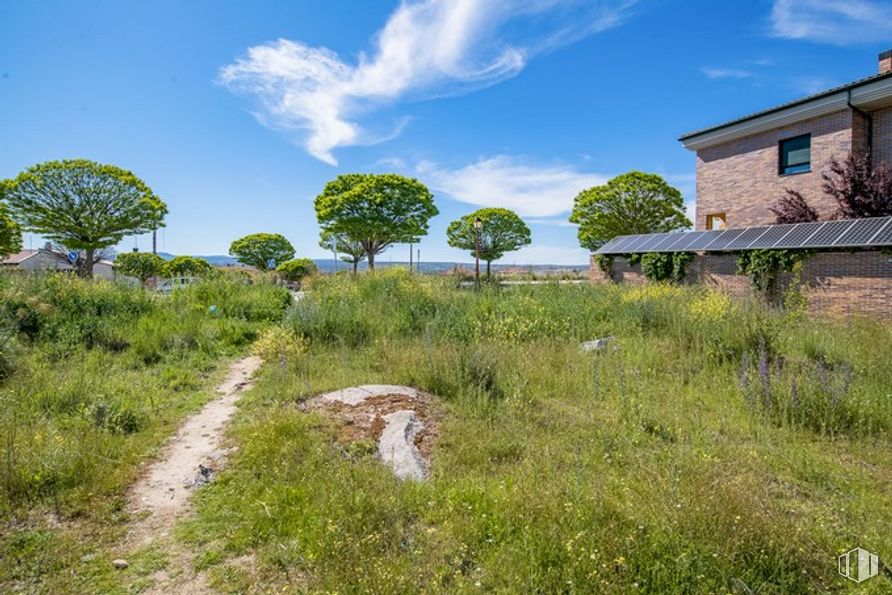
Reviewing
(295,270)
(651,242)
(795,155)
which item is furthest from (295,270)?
(795,155)

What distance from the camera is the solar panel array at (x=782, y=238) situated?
10.0m

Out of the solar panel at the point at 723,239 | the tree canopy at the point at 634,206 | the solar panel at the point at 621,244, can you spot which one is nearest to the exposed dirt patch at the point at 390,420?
the solar panel at the point at 723,239

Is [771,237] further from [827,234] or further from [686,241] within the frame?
[686,241]

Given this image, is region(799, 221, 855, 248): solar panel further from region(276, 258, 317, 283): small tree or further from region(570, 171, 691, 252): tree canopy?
region(276, 258, 317, 283): small tree

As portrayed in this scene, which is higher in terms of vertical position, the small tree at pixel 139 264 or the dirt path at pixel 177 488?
the small tree at pixel 139 264

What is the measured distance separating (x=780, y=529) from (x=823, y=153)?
59.0ft

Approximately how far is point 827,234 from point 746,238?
2161 millimetres

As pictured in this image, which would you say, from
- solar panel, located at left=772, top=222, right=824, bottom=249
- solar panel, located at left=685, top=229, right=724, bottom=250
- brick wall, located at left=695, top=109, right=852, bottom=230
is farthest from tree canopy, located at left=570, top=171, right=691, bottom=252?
solar panel, located at left=772, top=222, right=824, bottom=249

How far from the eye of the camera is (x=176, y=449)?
4113 millimetres

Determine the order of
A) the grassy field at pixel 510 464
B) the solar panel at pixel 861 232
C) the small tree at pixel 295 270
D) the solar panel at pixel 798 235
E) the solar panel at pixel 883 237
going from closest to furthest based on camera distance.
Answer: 1. the grassy field at pixel 510 464
2. the solar panel at pixel 883 237
3. the solar panel at pixel 861 232
4. the solar panel at pixel 798 235
5. the small tree at pixel 295 270

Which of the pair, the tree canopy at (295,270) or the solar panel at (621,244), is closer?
the solar panel at (621,244)

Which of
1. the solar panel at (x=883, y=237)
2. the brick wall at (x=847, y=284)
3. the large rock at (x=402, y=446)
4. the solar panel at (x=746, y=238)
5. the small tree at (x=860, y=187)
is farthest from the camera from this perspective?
the solar panel at (x=746, y=238)

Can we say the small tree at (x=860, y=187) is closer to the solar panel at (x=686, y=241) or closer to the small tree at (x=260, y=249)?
the solar panel at (x=686, y=241)

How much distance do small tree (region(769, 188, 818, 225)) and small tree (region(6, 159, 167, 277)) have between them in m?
29.6
